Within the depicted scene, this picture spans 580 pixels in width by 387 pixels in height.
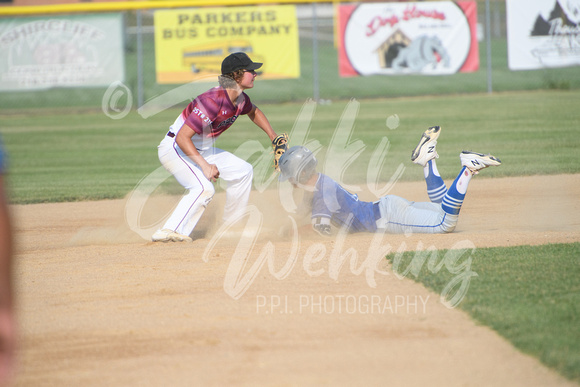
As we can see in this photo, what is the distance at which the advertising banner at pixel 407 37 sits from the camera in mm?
17078

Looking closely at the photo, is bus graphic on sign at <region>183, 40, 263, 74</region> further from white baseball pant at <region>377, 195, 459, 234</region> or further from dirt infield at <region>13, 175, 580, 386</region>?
white baseball pant at <region>377, 195, 459, 234</region>

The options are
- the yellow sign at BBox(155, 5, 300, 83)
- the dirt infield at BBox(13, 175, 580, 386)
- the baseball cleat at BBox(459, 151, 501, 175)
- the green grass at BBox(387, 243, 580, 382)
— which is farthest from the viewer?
the yellow sign at BBox(155, 5, 300, 83)

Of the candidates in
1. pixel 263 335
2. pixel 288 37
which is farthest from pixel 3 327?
pixel 288 37

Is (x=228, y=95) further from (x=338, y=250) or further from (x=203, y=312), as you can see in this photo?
(x=203, y=312)

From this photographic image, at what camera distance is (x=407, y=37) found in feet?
56.3

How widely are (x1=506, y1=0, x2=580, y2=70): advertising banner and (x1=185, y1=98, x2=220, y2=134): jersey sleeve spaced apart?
43.2 ft

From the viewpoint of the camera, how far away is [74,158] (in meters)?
12.3

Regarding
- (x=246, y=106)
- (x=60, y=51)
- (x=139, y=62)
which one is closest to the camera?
(x=246, y=106)

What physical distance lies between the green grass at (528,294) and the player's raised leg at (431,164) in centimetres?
91

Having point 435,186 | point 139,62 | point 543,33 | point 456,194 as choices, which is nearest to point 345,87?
point 543,33

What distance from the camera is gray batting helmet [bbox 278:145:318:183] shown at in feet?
19.6

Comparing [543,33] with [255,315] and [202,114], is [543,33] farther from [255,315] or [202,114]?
[255,315]
